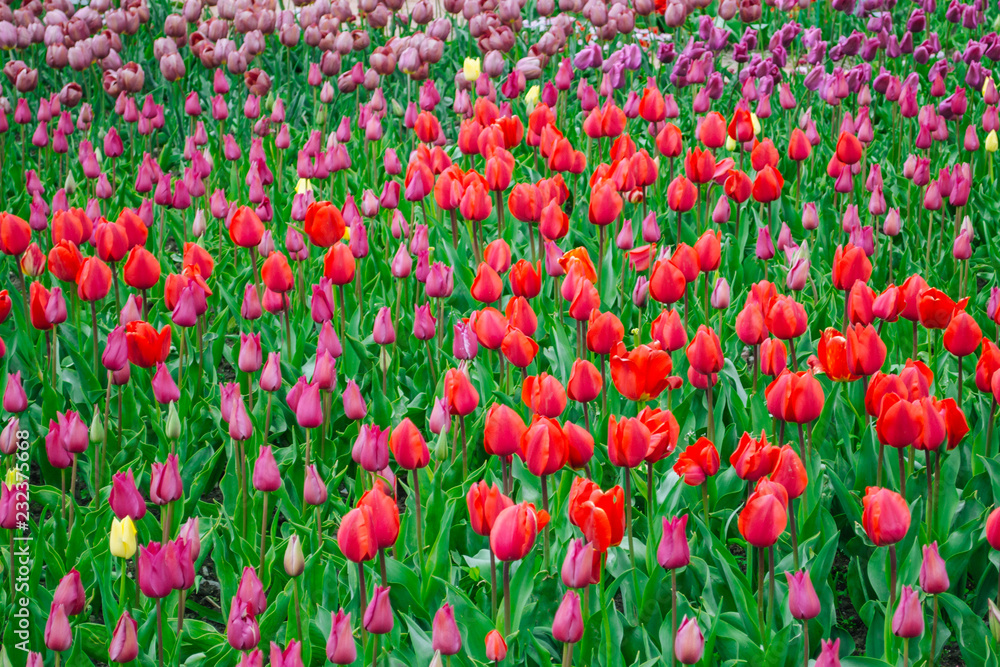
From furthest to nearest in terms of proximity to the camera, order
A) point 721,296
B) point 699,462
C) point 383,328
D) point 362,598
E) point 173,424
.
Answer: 1. point 721,296
2. point 383,328
3. point 173,424
4. point 699,462
5. point 362,598

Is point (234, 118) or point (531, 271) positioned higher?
point (531, 271)

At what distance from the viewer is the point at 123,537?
211 cm

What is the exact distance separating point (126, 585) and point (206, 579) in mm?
337

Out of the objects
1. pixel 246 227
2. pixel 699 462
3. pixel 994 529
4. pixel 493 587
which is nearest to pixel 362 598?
pixel 493 587

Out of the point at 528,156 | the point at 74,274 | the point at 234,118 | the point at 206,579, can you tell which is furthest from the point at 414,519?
the point at 234,118

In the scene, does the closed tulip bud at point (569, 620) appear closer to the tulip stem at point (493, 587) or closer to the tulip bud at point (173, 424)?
the tulip stem at point (493, 587)

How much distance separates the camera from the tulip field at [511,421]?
2.09m

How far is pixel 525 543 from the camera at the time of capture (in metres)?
1.84

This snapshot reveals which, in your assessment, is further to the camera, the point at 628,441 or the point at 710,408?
the point at 710,408

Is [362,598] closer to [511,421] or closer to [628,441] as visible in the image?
[511,421]

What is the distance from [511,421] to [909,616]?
2.68 feet

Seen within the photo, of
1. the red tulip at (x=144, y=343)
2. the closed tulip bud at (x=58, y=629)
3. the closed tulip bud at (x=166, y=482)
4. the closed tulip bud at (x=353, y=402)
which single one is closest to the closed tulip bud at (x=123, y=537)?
the closed tulip bud at (x=166, y=482)

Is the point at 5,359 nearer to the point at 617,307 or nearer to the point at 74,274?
the point at 74,274
